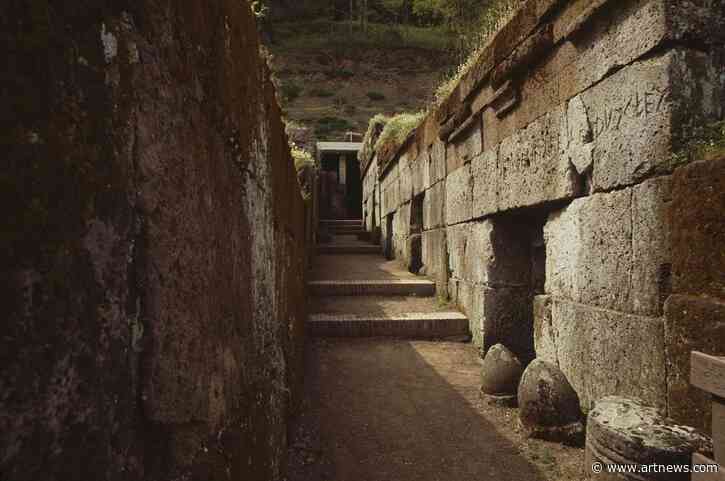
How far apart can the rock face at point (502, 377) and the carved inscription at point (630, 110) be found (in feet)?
6.40

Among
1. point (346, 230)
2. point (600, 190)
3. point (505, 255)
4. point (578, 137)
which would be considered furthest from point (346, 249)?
point (600, 190)

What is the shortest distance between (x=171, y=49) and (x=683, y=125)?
2570 millimetres

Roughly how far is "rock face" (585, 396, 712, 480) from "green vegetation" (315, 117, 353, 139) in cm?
2243

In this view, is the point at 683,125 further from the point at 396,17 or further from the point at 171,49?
the point at 396,17

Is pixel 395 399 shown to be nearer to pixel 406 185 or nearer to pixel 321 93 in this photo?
pixel 406 185

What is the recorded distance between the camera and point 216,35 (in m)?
1.37

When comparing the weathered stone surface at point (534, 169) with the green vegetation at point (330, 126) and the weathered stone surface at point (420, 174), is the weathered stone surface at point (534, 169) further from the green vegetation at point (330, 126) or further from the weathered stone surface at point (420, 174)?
the green vegetation at point (330, 126)

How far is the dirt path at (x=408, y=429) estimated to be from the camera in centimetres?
284

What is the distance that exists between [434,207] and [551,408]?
4.11m

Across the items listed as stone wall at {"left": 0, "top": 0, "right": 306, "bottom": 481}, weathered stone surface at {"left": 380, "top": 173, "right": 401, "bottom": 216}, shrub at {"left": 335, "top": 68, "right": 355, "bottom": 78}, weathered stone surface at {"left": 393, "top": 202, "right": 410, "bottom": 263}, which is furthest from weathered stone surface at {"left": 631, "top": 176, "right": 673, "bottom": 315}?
shrub at {"left": 335, "top": 68, "right": 355, "bottom": 78}

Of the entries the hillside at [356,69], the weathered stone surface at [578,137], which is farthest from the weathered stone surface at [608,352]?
the hillside at [356,69]

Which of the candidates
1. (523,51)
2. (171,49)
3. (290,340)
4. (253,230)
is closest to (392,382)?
(290,340)

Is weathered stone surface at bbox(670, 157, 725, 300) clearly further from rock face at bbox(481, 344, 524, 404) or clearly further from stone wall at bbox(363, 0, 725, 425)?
rock face at bbox(481, 344, 524, 404)

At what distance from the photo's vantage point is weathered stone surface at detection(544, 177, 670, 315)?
254cm
